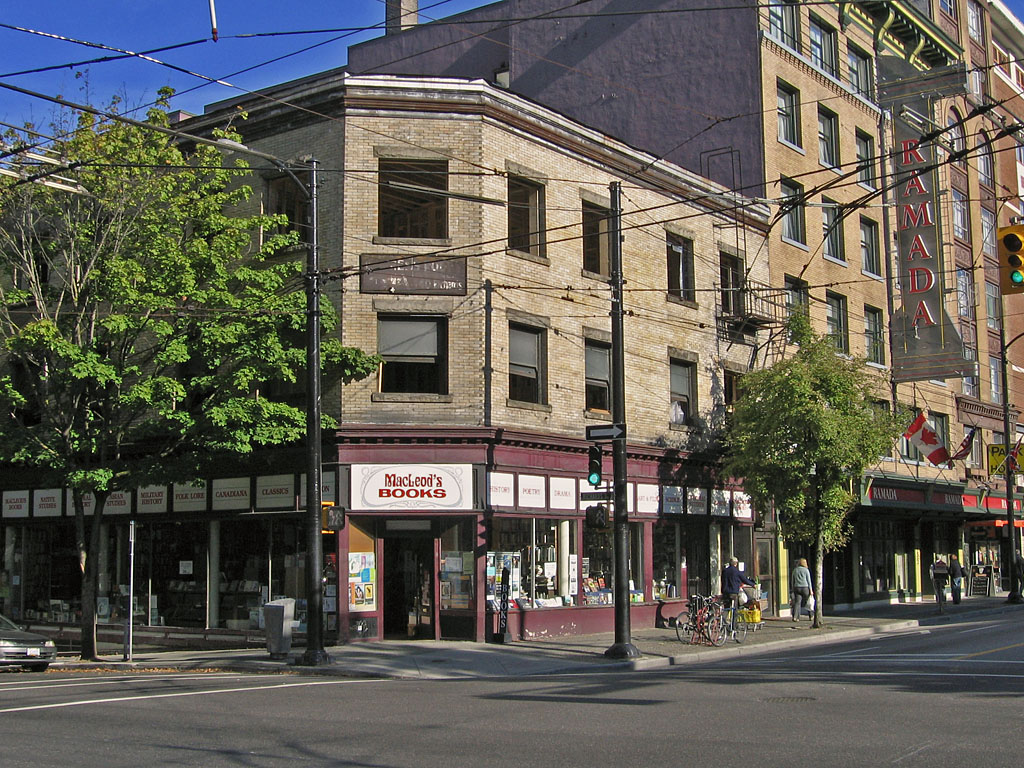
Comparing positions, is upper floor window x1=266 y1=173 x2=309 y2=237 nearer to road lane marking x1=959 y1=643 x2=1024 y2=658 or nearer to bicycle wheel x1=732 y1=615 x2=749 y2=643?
bicycle wheel x1=732 y1=615 x2=749 y2=643

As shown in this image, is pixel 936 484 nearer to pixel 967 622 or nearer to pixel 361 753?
pixel 967 622

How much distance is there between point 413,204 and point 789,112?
1659cm

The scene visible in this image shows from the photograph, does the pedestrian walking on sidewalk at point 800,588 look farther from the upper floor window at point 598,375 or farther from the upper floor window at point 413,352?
the upper floor window at point 413,352

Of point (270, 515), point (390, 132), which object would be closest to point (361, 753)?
point (270, 515)

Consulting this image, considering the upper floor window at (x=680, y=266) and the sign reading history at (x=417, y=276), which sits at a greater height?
the upper floor window at (x=680, y=266)

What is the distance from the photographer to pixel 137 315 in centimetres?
2162

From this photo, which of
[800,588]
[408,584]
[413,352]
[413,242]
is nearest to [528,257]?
[413,242]

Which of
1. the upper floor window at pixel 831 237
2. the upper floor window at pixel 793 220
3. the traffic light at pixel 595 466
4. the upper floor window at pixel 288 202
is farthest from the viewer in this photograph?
the upper floor window at pixel 831 237

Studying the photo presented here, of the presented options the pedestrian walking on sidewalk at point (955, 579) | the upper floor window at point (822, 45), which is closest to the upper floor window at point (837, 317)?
the upper floor window at point (822, 45)

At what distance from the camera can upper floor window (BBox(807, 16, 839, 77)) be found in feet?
121

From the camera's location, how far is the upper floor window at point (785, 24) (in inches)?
1369

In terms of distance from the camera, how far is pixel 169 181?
21.2 metres

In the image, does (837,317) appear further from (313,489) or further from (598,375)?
(313,489)

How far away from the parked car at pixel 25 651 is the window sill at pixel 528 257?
1223 cm
